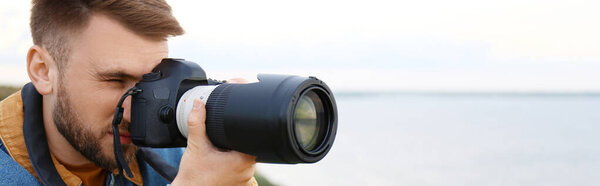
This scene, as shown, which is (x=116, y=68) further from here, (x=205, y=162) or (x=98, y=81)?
(x=205, y=162)

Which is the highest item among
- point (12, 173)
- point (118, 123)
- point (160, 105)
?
point (160, 105)

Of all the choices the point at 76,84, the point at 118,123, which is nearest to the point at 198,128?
the point at 118,123

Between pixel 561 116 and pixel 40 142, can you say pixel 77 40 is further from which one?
pixel 561 116

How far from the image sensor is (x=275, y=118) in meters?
1.29

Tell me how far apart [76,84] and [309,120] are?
0.83 meters

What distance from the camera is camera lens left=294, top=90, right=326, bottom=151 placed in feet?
4.50

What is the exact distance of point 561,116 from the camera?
1427cm

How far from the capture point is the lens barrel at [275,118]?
4.28ft

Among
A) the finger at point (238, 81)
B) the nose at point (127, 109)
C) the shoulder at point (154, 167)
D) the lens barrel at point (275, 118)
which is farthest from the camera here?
the shoulder at point (154, 167)

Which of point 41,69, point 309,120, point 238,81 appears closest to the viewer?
point 309,120

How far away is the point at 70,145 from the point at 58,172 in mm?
103

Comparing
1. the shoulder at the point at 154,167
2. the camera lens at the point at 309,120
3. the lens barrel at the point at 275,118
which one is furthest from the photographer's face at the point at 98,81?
the camera lens at the point at 309,120

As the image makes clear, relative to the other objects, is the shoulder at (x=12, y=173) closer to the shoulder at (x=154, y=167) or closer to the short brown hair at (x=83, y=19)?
the short brown hair at (x=83, y=19)

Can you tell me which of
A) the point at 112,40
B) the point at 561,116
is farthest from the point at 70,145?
the point at 561,116
